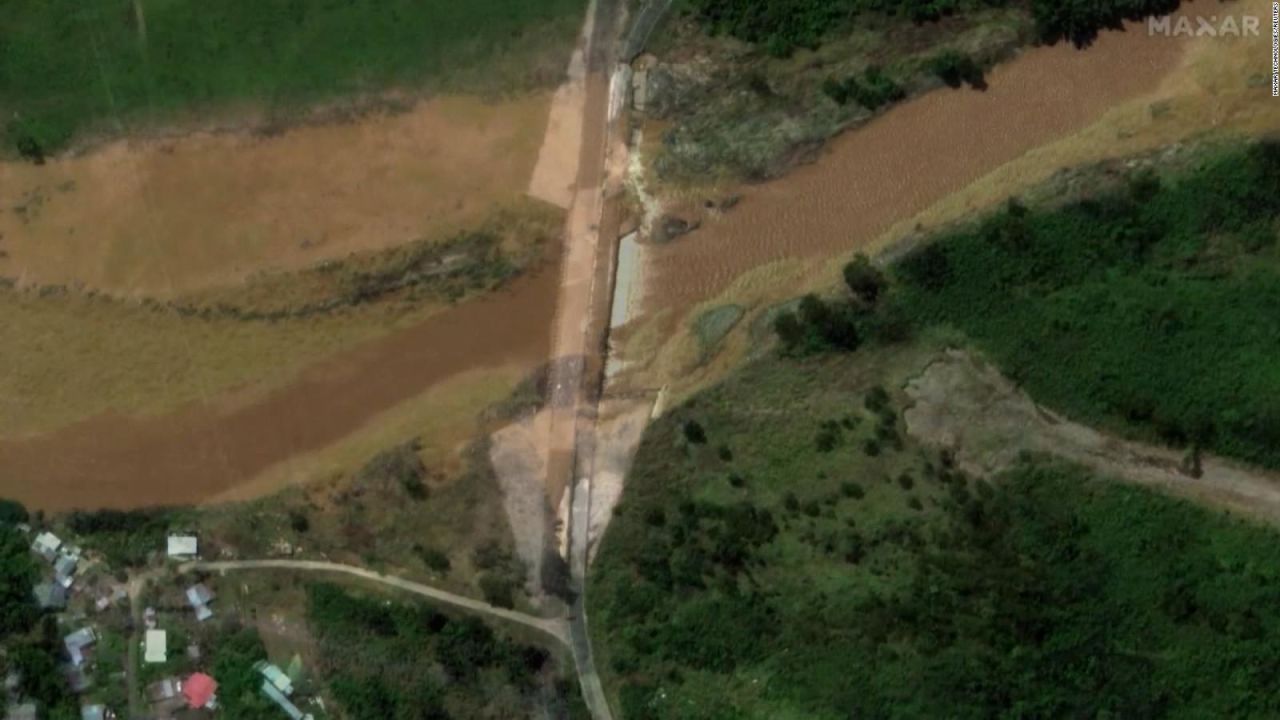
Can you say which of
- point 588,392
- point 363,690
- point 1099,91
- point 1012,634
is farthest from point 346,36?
point 1012,634

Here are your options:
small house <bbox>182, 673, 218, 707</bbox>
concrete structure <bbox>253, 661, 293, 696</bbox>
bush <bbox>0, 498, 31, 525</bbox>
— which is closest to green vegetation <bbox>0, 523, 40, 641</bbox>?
bush <bbox>0, 498, 31, 525</bbox>

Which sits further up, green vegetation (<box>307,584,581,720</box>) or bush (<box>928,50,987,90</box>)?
bush (<box>928,50,987,90</box>)

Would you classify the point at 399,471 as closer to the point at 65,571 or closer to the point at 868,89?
the point at 65,571

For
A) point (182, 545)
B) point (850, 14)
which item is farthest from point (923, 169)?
point (182, 545)

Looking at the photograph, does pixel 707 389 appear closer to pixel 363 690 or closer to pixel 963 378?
pixel 963 378

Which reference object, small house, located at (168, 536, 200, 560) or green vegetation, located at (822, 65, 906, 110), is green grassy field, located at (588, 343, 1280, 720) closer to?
green vegetation, located at (822, 65, 906, 110)

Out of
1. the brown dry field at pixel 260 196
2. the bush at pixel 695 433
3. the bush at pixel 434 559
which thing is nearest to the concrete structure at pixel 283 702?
the bush at pixel 434 559

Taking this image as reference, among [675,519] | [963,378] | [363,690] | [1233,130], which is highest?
[1233,130]

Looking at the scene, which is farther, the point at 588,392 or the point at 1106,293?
the point at 588,392

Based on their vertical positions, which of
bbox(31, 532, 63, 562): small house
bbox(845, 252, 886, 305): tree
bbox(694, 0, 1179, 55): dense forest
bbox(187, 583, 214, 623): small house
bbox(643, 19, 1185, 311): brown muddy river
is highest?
bbox(694, 0, 1179, 55): dense forest
